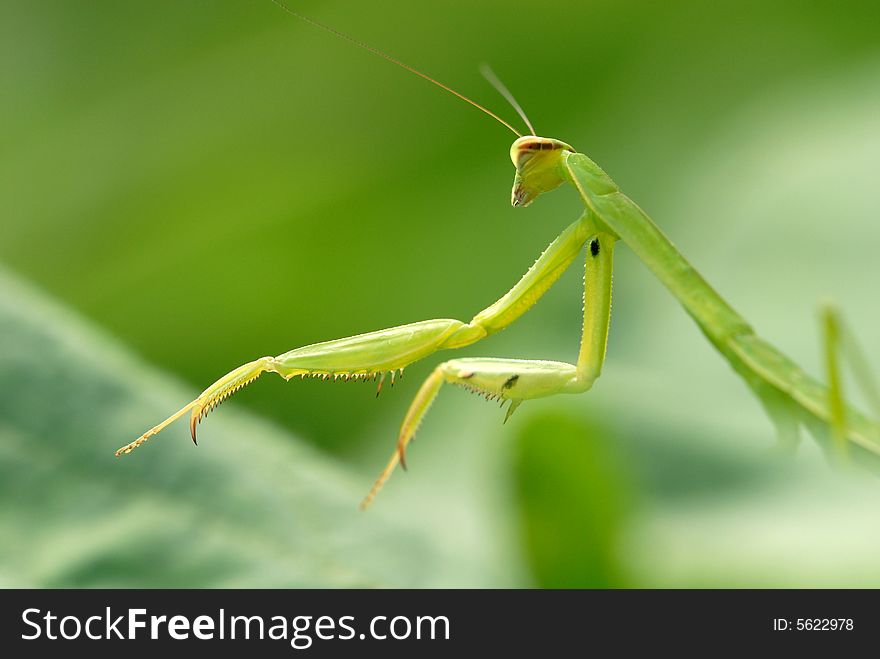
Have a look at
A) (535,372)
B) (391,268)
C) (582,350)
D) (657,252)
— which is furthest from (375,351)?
(391,268)

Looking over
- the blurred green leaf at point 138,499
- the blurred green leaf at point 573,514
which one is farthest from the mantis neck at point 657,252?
the blurred green leaf at point 138,499

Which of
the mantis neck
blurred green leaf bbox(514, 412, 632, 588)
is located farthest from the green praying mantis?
blurred green leaf bbox(514, 412, 632, 588)

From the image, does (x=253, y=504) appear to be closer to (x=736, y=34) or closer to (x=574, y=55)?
(x=574, y=55)

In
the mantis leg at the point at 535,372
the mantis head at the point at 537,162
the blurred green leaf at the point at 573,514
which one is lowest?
the blurred green leaf at the point at 573,514

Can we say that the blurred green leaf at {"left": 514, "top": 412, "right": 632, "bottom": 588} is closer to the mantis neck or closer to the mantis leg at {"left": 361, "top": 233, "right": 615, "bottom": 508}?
the mantis leg at {"left": 361, "top": 233, "right": 615, "bottom": 508}

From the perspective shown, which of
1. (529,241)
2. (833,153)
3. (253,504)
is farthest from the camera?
(529,241)

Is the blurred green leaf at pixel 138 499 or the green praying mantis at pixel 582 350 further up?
the green praying mantis at pixel 582 350

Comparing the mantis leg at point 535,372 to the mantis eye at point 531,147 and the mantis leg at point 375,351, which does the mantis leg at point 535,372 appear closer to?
the mantis leg at point 375,351
